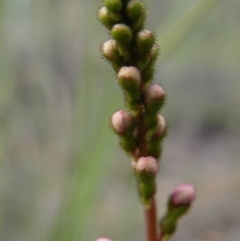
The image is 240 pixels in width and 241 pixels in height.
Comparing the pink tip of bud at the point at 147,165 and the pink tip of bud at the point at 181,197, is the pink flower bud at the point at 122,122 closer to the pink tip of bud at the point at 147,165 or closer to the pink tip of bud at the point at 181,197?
the pink tip of bud at the point at 147,165

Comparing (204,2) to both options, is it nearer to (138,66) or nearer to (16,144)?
(138,66)

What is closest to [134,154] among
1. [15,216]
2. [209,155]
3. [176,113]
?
[15,216]

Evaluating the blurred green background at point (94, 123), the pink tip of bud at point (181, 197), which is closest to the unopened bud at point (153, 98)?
the pink tip of bud at point (181, 197)

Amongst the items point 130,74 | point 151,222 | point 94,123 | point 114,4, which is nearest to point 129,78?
point 130,74

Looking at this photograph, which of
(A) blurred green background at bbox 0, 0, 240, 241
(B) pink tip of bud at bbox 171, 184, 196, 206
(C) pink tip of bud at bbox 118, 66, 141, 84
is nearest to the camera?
(C) pink tip of bud at bbox 118, 66, 141, 84

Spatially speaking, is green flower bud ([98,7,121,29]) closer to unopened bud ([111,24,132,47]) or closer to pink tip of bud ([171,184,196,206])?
unopened bud ([111,24,132,47])

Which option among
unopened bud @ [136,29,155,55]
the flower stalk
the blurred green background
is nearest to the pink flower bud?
the flower stalk
